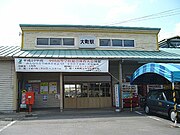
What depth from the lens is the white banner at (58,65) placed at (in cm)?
1411

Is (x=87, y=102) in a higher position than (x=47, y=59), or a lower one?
lower

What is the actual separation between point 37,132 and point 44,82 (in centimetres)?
947

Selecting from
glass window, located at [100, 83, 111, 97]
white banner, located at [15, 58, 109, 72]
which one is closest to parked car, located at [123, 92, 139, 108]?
glass window, located at [100, 83, 111, 97]

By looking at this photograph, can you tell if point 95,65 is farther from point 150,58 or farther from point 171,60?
point 171,60

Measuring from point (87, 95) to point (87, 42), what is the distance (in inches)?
183

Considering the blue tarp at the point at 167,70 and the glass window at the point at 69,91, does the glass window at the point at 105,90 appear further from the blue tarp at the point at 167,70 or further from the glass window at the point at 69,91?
the blue tarp at the point at 167,70

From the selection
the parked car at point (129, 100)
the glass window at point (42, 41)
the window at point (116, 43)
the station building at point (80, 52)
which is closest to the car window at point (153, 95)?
the station building at point (80, 52)

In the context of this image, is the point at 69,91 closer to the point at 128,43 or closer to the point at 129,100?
the point at 129,100

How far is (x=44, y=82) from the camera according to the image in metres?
17.9

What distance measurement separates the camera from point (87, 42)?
18266 millimetres

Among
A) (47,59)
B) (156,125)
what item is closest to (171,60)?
(156,125)

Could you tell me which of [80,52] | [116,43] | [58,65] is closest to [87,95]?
[80,52]

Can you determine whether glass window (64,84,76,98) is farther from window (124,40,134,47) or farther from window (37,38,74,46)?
window (124,40,134,47)

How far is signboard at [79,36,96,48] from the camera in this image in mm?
18156
